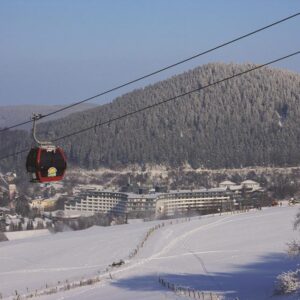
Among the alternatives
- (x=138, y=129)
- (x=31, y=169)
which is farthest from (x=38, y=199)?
(x=31, y=169)

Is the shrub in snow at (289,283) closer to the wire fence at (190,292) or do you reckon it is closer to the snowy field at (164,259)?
the snowy field at (164,259)

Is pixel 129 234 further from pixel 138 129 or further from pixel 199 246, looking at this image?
pixel 138 129

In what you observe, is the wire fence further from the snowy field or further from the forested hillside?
the forested hillside

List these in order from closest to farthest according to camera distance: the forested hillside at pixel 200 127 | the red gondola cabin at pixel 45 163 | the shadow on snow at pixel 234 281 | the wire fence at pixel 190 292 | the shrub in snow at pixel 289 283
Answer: the red gondola cabin at pixel 45 163, the shrub in snow at pixel 289 283, the wire fence at pixel 190 292, the shadow on snow at pixel 234 281, the forested hillside at pixel 200 127

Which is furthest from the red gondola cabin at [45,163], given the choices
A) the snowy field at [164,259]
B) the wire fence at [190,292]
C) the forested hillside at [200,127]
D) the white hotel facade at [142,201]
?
the forested hillside at [200,127]

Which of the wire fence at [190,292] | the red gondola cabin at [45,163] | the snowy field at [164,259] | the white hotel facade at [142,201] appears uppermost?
the white hotel facade at [142,201]

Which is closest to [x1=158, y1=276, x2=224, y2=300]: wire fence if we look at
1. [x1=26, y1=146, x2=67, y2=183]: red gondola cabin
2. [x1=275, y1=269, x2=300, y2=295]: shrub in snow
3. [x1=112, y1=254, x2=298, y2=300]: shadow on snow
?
[x1=112, y1=254, x2=298, y2=300]: shadow on snow
